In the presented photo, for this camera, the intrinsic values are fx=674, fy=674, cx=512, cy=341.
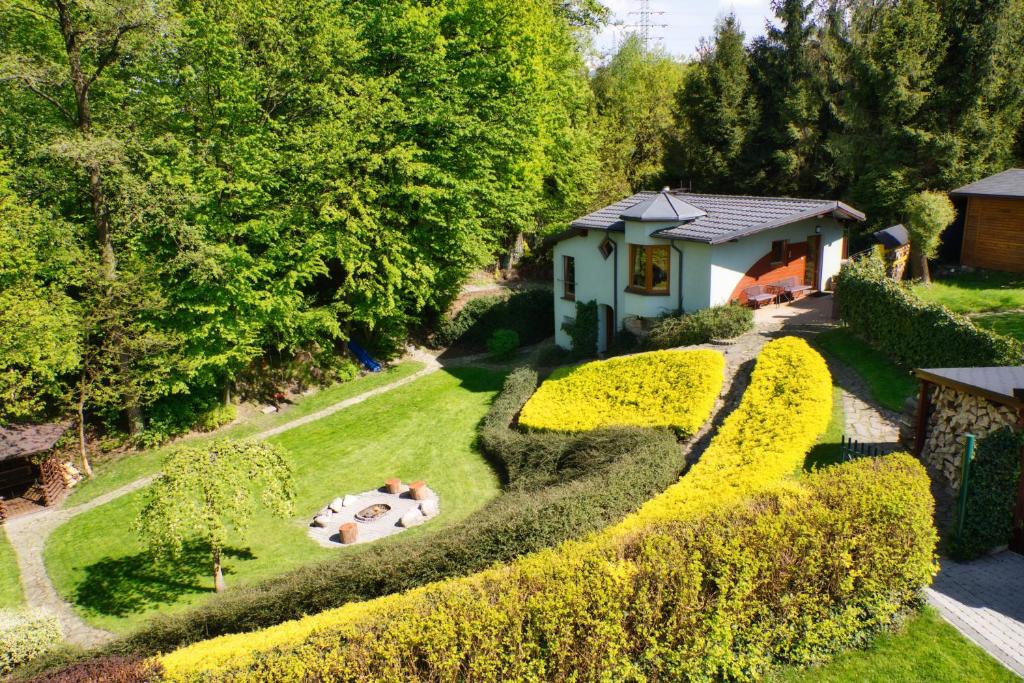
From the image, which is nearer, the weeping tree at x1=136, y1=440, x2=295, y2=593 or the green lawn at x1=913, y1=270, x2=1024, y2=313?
the weeping tree at x1=136, y1=440, x2=295, y2=593

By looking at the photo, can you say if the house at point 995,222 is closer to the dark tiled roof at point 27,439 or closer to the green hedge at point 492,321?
the green hedge at point 492,321

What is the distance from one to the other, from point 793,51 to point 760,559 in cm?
3895

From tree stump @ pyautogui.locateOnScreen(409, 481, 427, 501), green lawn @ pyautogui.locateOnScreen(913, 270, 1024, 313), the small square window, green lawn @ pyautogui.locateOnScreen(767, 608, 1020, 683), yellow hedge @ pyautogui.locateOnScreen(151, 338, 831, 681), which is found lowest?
tree stump @ pyautogui.locateOnScreen(409, 481, 427, 501)

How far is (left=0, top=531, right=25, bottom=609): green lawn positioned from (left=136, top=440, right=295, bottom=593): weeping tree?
3503 millimetres

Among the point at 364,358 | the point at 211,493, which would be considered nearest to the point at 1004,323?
the point at 211,493

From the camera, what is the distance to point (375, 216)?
29141 millimetres

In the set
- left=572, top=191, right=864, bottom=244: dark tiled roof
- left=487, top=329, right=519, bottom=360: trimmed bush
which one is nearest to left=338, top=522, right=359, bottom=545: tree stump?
left=572, top=191, right=864, bottom=244: dark tiled roof

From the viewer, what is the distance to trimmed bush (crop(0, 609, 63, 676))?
11766mm

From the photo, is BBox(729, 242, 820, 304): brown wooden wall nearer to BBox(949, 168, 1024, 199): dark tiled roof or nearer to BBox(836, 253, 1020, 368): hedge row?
BBox(836, 253, 1020, 368): hedge row

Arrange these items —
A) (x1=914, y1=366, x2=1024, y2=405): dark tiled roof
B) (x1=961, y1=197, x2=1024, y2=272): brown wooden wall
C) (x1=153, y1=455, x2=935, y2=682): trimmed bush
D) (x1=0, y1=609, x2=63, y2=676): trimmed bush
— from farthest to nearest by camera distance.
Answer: (x1=961, y1=197, x2=1024, y2=272): brown wooden wall, (x1=0, y1=609, x2=63, y2=676): trimmed bush, (x1=914, y1=366, x2=1024, y2=405): dark tiled roof, (x1=153, y1=455, x2=935, y2=682): trimmed bush

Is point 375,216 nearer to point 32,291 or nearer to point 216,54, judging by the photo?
point 216,54

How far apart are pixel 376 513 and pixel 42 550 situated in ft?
29.7

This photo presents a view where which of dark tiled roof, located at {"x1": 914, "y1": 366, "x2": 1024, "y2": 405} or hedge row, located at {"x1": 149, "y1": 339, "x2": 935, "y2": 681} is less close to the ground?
dark tiled roof, located at {"x1": 914, "y1": 366, "x2": 1024, "y2": 405}

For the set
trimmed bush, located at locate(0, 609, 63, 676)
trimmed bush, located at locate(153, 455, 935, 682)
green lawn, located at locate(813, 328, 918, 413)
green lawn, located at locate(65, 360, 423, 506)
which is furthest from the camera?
green lawn, located at locate(65, 360, 423, 506)
